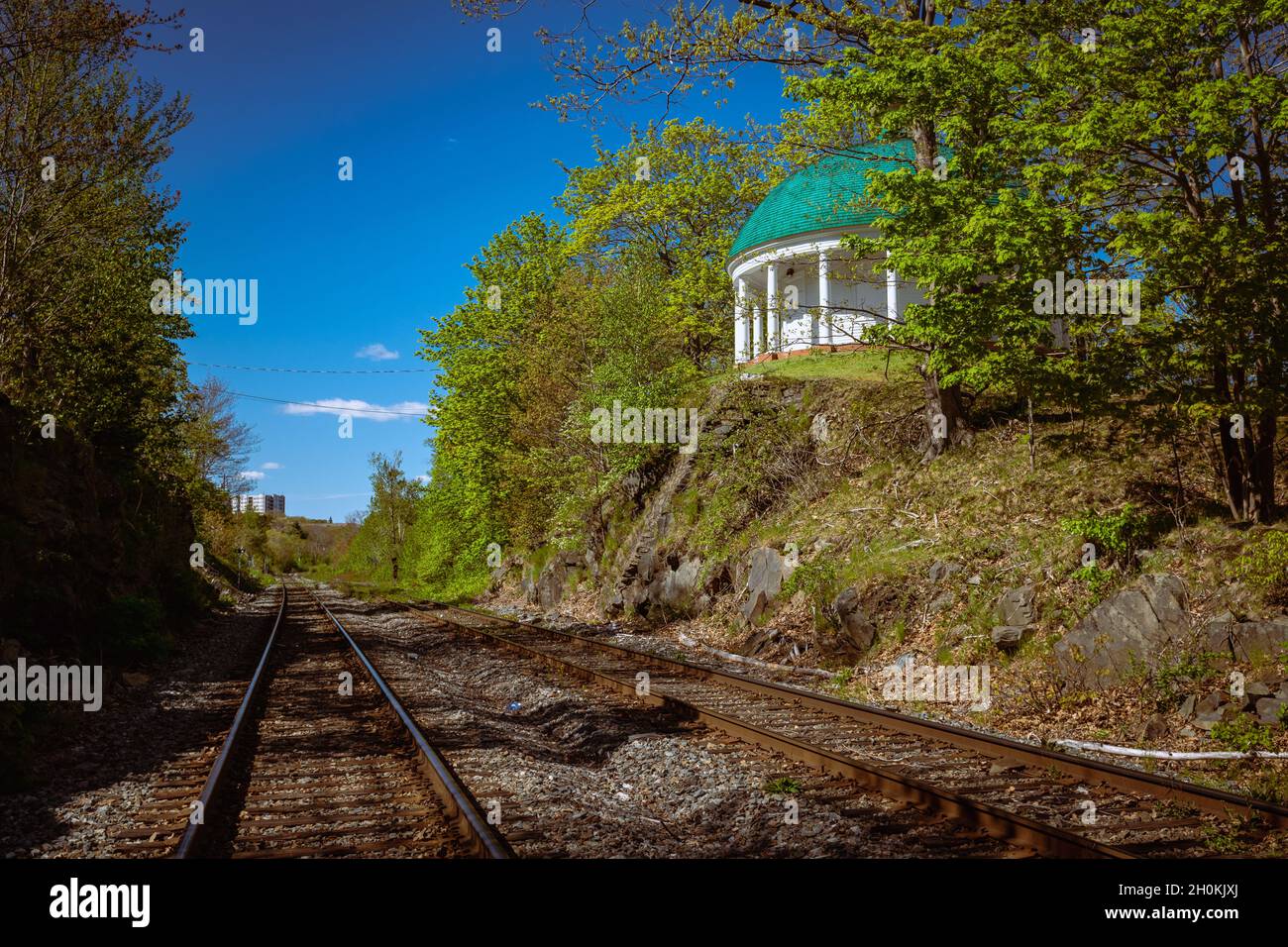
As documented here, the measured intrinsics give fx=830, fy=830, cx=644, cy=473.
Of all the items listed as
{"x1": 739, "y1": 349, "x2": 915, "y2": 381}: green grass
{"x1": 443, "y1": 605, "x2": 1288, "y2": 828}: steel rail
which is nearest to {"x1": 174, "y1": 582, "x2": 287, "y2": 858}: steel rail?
{"x1": 443, "y1": 605, "x2": 1288, "y2": 828}: steel rail

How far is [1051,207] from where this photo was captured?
418 inches

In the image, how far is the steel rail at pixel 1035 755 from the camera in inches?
236

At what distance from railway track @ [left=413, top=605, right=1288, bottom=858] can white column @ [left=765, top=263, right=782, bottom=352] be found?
8.03 metres

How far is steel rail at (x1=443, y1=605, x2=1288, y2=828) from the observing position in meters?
6.00

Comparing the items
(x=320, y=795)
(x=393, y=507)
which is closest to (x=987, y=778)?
(x=320, y=795)

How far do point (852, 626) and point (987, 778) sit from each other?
6.28 metres

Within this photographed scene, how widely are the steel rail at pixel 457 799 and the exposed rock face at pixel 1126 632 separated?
719 centimetres

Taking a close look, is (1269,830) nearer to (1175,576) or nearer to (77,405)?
(1175,576)

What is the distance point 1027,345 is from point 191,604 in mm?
21783

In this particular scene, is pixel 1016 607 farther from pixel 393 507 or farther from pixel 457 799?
pixel 393 507

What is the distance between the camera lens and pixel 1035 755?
754 centimetres

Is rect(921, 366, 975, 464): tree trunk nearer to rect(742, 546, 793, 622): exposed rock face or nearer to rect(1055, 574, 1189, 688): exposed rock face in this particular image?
rect(742, 546, 793, 622): exposed rock face
